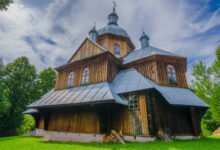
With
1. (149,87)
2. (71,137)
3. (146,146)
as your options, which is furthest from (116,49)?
(146,146)

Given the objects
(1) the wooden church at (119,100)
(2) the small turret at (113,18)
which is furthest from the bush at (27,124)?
(2) the small turret at (113,18)

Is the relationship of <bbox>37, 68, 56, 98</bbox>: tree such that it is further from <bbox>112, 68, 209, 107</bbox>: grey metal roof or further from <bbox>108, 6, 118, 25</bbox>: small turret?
<bbox>112, 68, 209, 107</bbox>: grey metal roof

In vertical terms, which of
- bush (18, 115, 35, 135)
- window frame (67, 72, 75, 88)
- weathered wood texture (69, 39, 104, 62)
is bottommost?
bush (18, 115, 35, 135)

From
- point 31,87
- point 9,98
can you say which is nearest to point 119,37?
point 31,87

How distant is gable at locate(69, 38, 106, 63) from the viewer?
12.2 metres

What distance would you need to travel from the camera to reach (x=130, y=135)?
8.21 m

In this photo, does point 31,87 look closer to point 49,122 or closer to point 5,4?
point 49,122

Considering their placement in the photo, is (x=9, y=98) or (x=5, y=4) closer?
(x=5, y=4)

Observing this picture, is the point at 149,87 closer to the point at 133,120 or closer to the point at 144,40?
the point at 133,120

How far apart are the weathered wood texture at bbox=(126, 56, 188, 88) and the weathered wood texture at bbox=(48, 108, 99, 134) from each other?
21.3ft

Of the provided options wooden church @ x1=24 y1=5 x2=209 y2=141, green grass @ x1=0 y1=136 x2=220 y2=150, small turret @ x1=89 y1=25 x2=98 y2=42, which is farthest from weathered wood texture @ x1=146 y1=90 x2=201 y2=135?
small turret @ x1=89 y1=25 x2=98 y2=42

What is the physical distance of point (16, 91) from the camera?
69.7 ft

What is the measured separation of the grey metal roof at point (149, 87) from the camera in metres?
8.98

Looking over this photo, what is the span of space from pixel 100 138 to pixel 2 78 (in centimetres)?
2161
